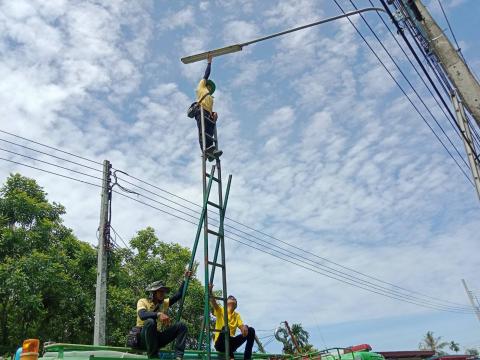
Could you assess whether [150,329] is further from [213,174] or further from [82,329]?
[82,329]

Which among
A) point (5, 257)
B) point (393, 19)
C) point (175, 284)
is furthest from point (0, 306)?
point (393, 19)

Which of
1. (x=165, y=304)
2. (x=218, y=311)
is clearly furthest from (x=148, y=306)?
(x=218, y=311)

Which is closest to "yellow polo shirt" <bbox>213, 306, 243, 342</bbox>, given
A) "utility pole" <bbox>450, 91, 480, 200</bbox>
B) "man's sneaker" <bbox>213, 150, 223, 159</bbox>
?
"man's sneaker" <bbox>213, 150, 223, 159</bbox>

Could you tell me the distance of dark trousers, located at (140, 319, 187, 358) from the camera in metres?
6.07

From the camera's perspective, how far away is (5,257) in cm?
1590

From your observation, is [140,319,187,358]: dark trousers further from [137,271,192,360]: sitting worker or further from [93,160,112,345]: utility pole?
[93,160,112,345]: utility pole

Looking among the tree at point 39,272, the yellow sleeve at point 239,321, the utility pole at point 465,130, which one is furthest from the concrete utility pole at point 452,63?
the tree at point 39,272

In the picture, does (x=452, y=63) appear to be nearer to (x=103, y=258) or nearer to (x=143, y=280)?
(x=103, y=258)

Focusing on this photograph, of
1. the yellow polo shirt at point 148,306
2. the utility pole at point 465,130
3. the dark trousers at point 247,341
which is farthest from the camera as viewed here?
the utility pole at point 465,130

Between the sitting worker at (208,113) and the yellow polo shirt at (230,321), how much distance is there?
2.60 m

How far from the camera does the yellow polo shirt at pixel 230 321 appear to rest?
7.44 m

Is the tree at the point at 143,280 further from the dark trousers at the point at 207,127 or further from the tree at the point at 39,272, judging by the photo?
the dark trousers at the point at 207,127

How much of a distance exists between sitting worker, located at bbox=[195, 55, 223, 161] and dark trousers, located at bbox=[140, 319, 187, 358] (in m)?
2.95

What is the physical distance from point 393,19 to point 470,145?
11.1ft
